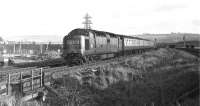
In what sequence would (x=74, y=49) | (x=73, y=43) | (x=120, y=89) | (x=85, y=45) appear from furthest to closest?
(x=85, y=45) < (x=73, y=43) < (x=74, y=49) < (x=120, y=89)

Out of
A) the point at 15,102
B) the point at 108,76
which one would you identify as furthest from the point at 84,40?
the point at 15,102

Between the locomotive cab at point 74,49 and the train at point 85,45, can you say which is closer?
the locomotive cab at point 74,49

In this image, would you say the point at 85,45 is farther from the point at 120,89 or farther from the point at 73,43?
the point at 120,89

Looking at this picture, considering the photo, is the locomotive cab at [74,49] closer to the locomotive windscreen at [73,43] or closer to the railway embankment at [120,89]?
the locomotive windscreen at [73,43]

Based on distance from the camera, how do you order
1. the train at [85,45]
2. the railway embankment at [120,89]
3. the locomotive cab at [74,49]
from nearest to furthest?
the railway embankment at [120,89], the locomotive cab at [74,49], the train at [85,45]

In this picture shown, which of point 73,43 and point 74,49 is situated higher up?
point 73,43

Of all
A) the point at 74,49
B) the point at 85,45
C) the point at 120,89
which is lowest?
the point at 120,89

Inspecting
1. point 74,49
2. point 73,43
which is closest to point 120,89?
point 74,49

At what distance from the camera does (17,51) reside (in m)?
46.9

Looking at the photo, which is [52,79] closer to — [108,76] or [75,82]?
[75,82]

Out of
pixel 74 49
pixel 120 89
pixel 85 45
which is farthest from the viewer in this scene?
pixel 85 45

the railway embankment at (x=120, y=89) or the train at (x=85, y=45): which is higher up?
the train at (x=85, y=45)

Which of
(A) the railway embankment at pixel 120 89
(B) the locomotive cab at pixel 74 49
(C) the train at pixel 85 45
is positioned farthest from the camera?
(C) the train at pixel 85 45

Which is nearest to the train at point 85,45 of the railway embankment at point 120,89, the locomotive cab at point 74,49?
the locomotive cab at point 74,49
